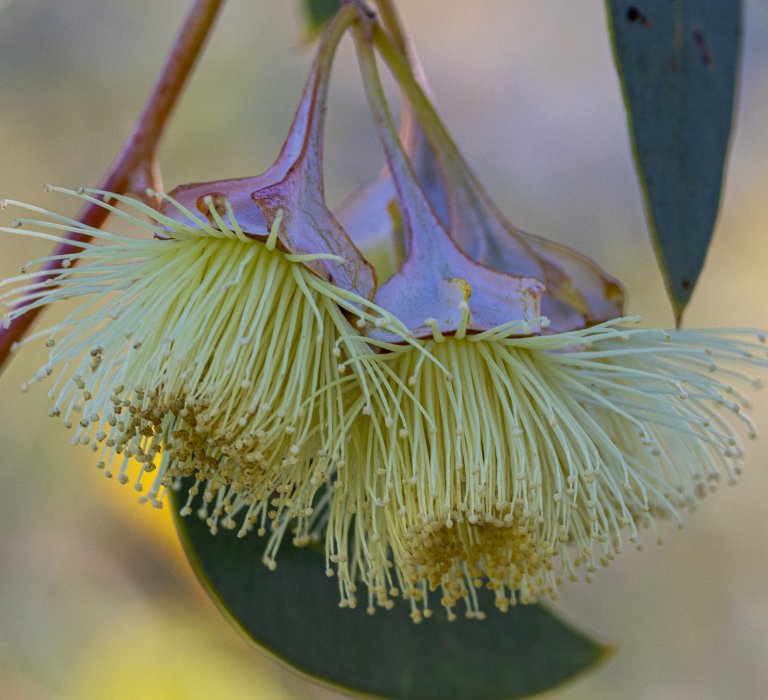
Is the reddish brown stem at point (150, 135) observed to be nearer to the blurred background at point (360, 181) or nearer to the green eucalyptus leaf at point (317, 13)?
the green eucalyptus leaf at point (317, 13)

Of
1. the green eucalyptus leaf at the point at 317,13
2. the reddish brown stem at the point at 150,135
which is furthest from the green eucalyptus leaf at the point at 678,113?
the green eucalyptus leaf at the point at 317,13

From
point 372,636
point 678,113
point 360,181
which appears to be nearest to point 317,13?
point 678,113

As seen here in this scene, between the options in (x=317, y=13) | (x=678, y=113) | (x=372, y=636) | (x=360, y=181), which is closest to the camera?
(x=678, y=113)

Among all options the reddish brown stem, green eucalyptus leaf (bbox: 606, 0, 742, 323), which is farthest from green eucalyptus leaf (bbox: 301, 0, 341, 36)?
green eucalyptus leaf (bbox: 606, 0, 742, 323)

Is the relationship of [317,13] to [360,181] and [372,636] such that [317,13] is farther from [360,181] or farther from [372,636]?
[360,181]

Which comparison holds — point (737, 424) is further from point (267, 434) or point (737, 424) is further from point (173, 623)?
point (267, 434)

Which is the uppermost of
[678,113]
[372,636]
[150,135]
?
[678,113]

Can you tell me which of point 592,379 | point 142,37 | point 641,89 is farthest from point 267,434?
point 142,37
